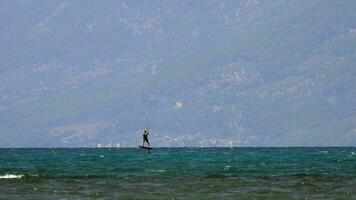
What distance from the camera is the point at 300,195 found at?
8100cm

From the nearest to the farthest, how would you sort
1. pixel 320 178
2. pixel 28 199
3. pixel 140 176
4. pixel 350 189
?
pixel 28 199 → pixel 350 189 → pixel 320 178 → pixel 140 176

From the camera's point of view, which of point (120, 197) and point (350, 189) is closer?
point (120, 197)

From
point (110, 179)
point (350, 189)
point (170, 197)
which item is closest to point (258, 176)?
point (110, 179)

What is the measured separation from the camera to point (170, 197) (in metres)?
79.7

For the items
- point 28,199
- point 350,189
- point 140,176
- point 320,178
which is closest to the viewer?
point 28,199

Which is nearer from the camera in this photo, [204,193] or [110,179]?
[204,193]

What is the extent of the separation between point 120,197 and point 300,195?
1308 centimetres

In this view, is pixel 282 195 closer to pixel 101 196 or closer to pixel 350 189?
pixel 350 189

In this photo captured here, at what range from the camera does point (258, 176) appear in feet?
355

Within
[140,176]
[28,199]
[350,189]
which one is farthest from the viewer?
[140,176]

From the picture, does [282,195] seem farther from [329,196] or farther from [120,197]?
[120,197]

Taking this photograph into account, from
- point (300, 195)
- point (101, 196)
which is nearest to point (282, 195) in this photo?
point (300, 195)

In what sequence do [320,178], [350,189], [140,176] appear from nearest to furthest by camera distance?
[350,189], [320,178], [140,176]

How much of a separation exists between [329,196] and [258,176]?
2793 centimetres
